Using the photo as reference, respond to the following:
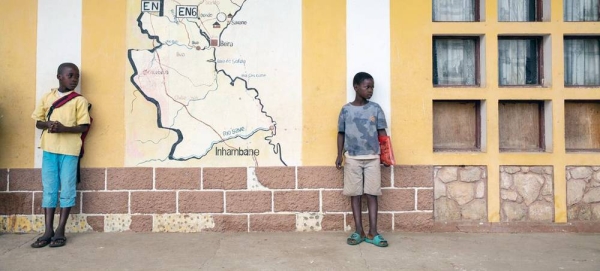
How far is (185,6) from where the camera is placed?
5.09 m

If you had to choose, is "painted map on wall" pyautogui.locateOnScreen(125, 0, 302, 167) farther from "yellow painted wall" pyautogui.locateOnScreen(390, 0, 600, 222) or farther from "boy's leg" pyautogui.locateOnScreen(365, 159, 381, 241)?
"yellow painted wall" pyautogui.locateOnScreen(390, 0, 600, 222)

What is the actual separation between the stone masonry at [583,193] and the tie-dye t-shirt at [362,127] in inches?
83.5

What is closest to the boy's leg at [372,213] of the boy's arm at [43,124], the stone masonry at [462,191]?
the stone masonry at [462,191]

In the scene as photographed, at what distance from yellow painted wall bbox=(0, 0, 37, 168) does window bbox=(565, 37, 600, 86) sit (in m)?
5.75

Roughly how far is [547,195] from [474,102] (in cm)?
123

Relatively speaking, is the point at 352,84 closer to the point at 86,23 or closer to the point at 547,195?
the point at 547,195

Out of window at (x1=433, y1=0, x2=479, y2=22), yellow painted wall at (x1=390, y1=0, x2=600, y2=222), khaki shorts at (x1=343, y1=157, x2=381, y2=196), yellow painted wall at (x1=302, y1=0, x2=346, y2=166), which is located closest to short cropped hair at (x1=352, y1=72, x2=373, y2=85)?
yellow painted wall at (x1=302, y1=0, x2=346, y2=166)

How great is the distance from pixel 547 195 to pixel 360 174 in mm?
2032

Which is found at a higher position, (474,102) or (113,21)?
(113,21)

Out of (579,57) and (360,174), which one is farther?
(579,57)

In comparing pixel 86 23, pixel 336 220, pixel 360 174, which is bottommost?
pixel 336 220

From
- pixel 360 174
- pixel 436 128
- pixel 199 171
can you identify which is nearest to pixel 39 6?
pixel 199 171

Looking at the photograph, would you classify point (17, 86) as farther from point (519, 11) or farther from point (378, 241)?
point (519, 11)

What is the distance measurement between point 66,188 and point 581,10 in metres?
5.74
